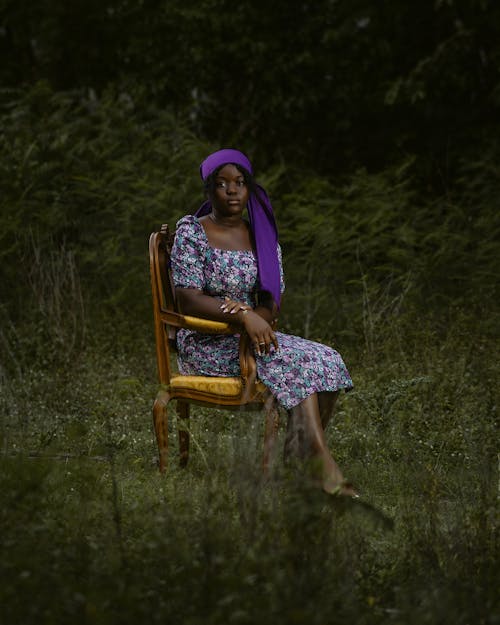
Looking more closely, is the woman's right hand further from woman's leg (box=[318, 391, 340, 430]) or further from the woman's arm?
woman's leg (box=[318, 391, 340, 430])

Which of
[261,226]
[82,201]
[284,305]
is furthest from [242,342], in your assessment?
[82,201]

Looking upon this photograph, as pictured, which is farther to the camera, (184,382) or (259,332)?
(184,382)

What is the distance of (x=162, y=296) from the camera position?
531cm

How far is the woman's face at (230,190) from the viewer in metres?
5.05

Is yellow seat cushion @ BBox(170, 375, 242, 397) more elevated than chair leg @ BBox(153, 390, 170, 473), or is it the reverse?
yellow seat cushion @ BBox(170, 375, 242, 397)

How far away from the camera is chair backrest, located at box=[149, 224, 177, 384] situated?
5.21m

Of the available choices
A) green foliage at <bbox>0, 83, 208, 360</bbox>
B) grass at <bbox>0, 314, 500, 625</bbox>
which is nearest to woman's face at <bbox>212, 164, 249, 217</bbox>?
grass at <bbox>0, 314, 500, 625</bbox>

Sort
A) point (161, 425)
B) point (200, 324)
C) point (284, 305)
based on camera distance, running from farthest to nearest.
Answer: point (284, 305), point (161, 425), point (200, 324)

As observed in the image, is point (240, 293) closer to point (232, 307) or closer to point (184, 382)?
point (232, 307)

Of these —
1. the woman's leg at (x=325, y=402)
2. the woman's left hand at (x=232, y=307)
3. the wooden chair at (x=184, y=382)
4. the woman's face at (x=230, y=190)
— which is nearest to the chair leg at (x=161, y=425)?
the wooden chair at (x=184, y=382)

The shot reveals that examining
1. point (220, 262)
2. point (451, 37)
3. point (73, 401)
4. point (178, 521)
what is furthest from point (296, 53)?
point (178, 521)

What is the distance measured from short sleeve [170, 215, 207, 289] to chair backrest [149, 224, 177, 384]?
14 cm

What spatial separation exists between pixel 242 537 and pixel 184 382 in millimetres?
1617

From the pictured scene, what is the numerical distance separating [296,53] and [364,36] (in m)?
0.93
